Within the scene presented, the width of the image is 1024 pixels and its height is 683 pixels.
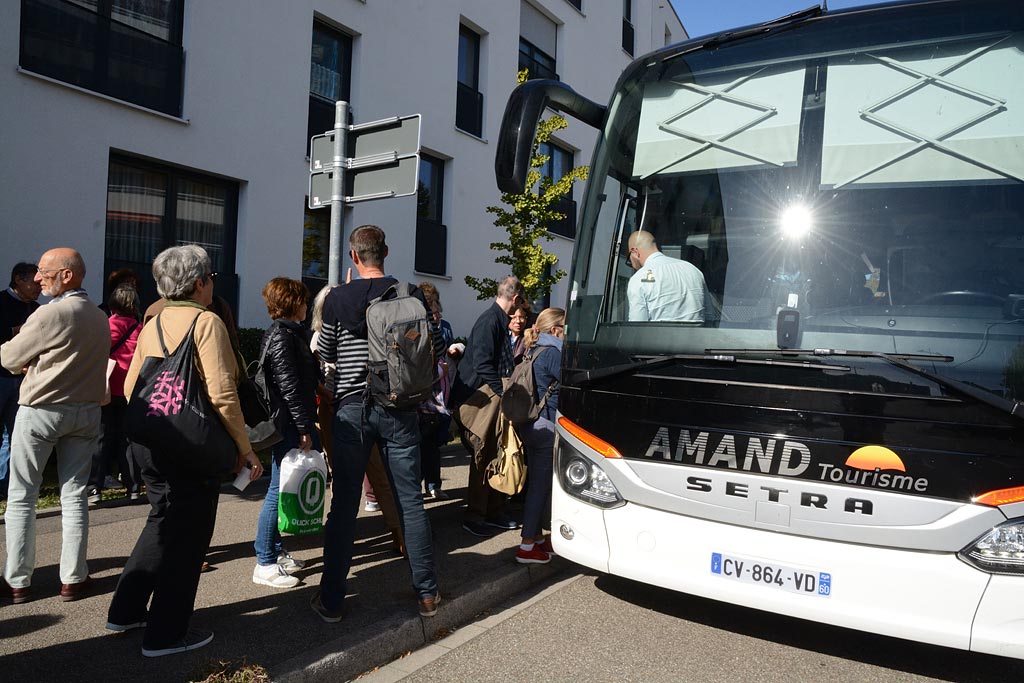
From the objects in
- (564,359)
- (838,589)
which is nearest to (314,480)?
(564,359)

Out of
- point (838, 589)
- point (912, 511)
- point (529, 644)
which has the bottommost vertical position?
point (529, 644)

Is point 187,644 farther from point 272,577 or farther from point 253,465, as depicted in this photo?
point 272,577

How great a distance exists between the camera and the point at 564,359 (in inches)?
172

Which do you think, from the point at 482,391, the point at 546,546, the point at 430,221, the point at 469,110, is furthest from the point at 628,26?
the point at 546,546

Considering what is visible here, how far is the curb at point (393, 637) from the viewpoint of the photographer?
3.40m

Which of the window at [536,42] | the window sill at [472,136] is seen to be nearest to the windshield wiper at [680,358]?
the window sill at [472,136]

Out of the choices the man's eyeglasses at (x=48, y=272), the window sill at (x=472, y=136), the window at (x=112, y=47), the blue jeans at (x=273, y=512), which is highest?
the window sill at (x=472, y=136)

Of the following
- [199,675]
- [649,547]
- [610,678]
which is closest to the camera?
[199,675]

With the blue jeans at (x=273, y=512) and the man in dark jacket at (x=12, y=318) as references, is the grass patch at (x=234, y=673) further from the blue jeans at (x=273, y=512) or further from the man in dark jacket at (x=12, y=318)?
the man in dark jacket at (x=12, y=318)

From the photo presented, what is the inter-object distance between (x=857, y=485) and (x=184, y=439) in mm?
2803

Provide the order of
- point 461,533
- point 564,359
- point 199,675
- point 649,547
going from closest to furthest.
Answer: point 199,675, point 649,547, point 564,359, point 461,533

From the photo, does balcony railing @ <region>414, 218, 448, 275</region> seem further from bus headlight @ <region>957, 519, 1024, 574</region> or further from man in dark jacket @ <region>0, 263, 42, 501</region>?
bus headlight @ <region>957, 519, 1024, 574</region>

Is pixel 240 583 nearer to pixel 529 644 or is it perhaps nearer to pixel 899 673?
pixel 529 644

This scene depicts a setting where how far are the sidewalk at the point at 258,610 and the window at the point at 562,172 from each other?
1481 centimetres
